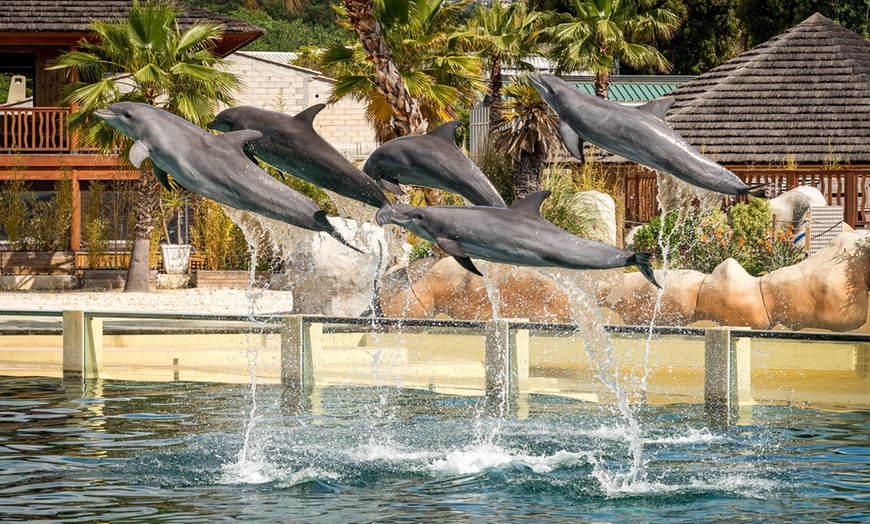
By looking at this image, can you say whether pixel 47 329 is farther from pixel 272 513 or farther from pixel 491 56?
pixel 491 56

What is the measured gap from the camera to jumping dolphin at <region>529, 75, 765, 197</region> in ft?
22.0

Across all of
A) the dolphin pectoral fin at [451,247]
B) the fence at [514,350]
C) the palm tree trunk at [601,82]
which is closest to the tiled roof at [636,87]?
the palm tree trunk at [601,82]

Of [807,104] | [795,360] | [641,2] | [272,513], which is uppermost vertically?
[641,2]

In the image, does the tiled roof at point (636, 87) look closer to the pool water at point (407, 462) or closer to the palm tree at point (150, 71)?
the palm tree at point (150, 71)

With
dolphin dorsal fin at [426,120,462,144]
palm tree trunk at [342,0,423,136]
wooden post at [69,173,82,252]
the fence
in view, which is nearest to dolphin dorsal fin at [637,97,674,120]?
dolphin dorsal fin at [426,120,462,144]

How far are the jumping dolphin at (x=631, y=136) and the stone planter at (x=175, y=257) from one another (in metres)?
22.7

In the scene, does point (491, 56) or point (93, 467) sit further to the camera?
point (491, 56)

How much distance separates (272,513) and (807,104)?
2302 centimetres

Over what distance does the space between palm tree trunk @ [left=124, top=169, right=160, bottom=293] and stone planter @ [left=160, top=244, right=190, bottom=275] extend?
1.84m

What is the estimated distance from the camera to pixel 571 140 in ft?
22.2

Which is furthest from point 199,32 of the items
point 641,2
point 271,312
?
point 641,2

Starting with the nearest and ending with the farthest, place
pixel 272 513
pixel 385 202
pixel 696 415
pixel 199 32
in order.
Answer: pixel 385 202, pixel 272 513, pixel 696 415, pixel 199 32

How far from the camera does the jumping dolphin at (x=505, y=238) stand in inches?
265

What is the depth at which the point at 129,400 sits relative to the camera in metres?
13.7
